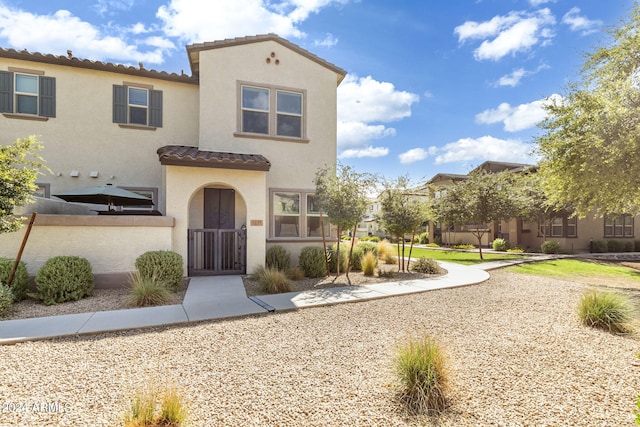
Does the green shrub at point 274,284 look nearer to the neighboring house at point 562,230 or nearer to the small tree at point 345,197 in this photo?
the small tree at point 345,197

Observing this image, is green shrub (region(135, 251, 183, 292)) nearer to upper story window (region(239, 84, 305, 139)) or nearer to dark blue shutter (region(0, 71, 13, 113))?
upper story window (region(239, 84, 305, 139))

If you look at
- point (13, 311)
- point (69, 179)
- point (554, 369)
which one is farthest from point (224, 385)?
point (69, 179)

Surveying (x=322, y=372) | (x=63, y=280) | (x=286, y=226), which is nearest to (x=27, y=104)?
(x=63, y=280)

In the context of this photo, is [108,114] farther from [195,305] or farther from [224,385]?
[224,385]

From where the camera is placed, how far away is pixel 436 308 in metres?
7.00

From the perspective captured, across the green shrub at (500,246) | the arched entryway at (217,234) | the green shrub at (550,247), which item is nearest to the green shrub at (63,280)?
the arched entryway at (217,234)

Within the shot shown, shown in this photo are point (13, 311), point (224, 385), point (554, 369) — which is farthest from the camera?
point (13, 311)

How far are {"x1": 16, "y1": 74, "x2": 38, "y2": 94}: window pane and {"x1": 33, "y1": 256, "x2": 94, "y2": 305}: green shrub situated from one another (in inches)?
297

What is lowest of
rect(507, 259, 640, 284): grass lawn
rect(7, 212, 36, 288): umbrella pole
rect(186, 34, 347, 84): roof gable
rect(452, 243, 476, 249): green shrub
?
rect(452, 243, 476, 249): green shrub

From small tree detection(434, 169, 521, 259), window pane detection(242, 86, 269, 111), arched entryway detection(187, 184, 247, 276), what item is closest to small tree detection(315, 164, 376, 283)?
arched entryway detection(187, 184, 247, 276)

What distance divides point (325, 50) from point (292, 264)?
385 inches

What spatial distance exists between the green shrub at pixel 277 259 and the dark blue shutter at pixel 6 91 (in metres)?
10.7

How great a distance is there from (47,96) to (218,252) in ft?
28.1

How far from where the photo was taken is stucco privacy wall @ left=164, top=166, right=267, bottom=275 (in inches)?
392
